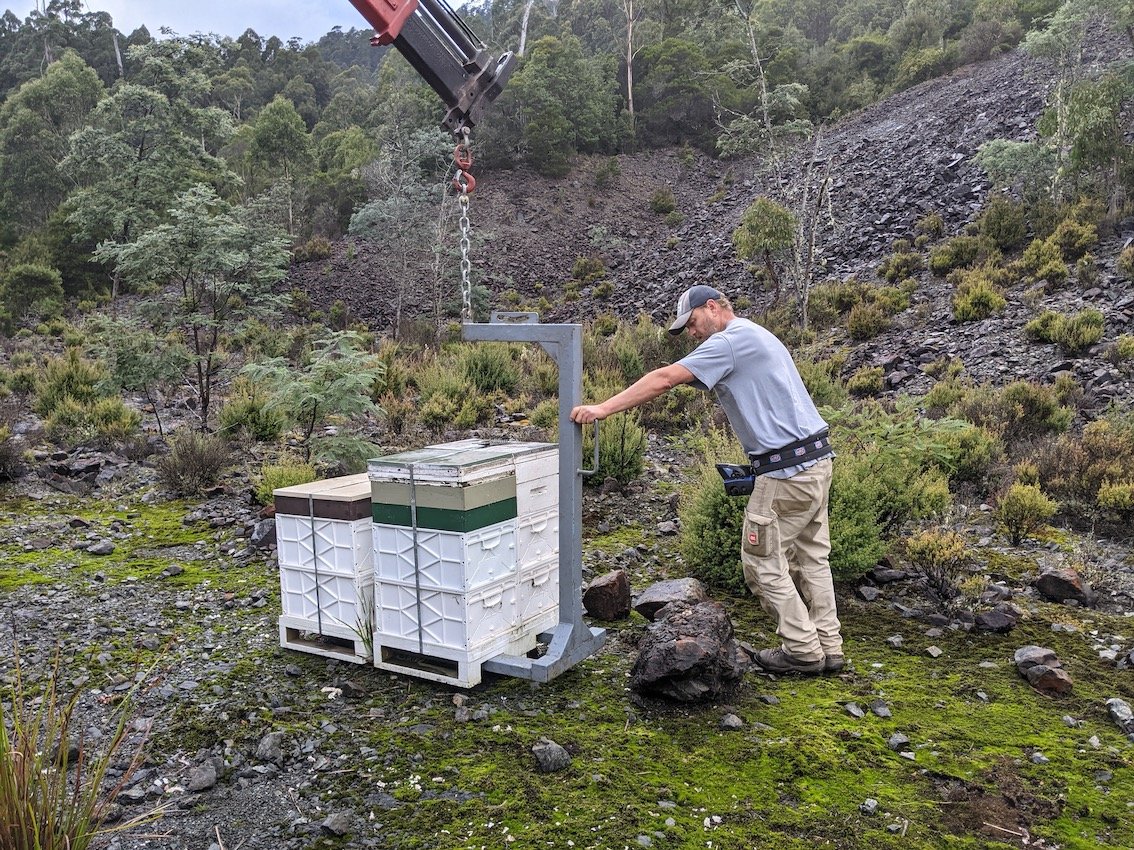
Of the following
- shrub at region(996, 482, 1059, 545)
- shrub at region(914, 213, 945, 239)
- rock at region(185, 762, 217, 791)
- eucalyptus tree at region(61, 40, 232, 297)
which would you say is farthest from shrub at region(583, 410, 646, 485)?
eucalyptus tree at region(61, 40, 232, 297)

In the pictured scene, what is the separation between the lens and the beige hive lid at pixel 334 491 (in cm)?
367

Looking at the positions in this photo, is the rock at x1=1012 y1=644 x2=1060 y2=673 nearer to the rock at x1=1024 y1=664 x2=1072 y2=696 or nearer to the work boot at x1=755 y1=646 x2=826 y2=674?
the rock at x1=1024 y1=664 x2=1072 y2=696

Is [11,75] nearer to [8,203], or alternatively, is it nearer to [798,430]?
[8,203]

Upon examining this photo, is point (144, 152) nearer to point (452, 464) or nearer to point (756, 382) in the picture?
point (452, 464)

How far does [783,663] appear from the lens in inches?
147

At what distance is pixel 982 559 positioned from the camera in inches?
204

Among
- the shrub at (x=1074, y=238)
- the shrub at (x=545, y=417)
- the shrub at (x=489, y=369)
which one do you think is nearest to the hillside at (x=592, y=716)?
the shrub at (x=545, y=417)

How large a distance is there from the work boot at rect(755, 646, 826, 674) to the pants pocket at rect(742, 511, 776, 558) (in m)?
0.53

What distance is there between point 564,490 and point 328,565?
122cm

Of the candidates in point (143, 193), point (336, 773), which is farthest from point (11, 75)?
point (336, 773)

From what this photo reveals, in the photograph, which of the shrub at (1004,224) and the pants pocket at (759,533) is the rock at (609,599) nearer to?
the pants pocket at (759,533)

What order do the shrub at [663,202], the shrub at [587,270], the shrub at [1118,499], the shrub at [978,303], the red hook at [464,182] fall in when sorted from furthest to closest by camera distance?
1. the shrub at [663,202]
2. the shrub at [587,270]
3. the shrub at [978,303]
4. the shrub at [1118,499]
5. the red hook at [464,182]

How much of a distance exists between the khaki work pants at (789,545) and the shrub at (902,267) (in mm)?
14175

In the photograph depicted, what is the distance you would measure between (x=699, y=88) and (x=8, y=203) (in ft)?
87.5
